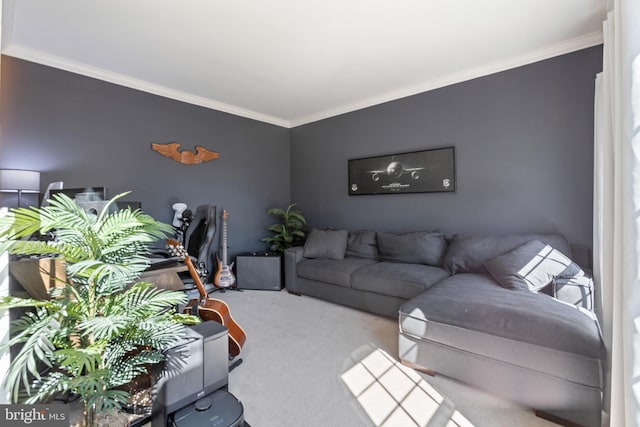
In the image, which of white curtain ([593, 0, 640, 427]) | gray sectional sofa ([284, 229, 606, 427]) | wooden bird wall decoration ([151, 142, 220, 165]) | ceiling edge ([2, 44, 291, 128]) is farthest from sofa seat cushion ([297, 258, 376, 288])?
ceiling edge ([2, 44, 291, 128])

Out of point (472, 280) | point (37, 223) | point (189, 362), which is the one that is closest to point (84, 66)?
point (37, 223)

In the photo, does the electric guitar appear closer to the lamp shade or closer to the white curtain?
the lamp shade

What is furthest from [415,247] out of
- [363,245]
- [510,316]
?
[510,316]

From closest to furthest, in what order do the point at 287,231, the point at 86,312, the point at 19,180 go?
the point at 86,312, the point at 19,180, the point at 287,231

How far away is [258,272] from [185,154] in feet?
6.29

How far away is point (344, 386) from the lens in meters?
1.83

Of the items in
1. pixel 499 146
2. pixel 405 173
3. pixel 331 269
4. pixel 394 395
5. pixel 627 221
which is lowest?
pixel 394 395

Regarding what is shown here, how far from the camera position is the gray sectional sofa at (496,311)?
1.50m

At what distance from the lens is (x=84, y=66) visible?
2.95m

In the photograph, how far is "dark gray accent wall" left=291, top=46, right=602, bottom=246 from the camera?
8.68 feet

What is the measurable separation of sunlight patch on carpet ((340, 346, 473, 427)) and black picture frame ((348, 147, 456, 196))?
220 centimetres

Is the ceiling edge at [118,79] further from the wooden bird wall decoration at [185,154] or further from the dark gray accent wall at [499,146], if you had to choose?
the dark gray accent wall at [499,146]

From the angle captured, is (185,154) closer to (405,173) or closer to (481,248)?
(405,173)

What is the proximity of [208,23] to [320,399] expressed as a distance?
2915mm
